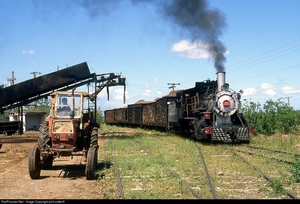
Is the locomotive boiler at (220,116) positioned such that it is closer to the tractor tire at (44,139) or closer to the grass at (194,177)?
the grass at (194,177)

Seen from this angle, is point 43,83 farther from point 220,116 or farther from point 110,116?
point 110,116

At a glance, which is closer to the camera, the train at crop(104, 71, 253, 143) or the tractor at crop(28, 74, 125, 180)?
the tractor at crop(28, 74, 125, 180)

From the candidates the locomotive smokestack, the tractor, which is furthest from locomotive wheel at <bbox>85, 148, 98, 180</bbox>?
the locomotive smokestack

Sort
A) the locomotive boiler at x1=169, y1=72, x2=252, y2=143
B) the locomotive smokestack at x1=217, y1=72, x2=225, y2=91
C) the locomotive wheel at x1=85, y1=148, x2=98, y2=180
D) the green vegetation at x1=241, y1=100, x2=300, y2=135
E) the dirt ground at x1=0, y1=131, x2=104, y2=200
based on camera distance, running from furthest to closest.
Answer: the green vegetation at x1=241, y1=100, x2=300, y2=135 → the locomotive smokestack at x1=217, y1=72, x2=225, y2=91 → the locomotive boiler at x1=169, y1=72, x2=252, y2=143 → the locomotive wheel at x1=85, y1=148, x2=98, y2=180 → the dirt ground at x1=0, y1=131, x2=104, y2=200

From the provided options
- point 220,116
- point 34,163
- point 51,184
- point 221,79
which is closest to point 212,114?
point 220,116

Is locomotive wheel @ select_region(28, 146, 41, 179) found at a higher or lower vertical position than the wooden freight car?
lower

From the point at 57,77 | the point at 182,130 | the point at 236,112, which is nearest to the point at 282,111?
the point at 182,130

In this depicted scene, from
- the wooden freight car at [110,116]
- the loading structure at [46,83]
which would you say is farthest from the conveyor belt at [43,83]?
the wooden freight car at [110,116]

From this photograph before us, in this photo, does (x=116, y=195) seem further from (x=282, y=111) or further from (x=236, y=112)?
(x=282, y=111)

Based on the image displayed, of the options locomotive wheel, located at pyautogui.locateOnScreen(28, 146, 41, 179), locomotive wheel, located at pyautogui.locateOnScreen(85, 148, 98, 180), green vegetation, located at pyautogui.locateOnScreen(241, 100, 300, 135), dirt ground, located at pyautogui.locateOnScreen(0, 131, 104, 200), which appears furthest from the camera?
green vegetation, located at pyautogui.locateOnScreen(241, 100, 300, 135)

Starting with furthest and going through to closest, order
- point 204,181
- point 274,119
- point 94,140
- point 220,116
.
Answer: point 274,119 → point 220,116 → point 94,140 → point 204,181

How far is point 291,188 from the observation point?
7840 mm

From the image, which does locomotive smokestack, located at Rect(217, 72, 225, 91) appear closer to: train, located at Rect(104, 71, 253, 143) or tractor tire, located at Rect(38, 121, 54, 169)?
train, located at Rect(104, 71, 253, 143)

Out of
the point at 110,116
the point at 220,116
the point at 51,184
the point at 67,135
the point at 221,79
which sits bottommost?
the point at 51,184
